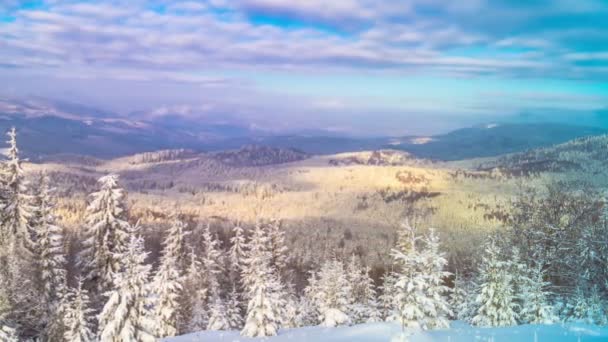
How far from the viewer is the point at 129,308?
63.7 feet

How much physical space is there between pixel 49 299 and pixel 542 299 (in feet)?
109

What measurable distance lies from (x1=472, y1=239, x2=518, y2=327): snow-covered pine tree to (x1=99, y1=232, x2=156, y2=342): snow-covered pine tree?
25626 millimetres

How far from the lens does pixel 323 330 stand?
2694 cm

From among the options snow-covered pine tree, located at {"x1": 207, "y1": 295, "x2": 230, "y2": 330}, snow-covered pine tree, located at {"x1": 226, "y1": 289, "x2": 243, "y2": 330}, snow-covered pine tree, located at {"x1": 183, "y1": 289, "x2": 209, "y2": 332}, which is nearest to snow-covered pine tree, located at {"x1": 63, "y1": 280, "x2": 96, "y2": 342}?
snow-covered pine tree, located at {"x1": 207, "y1": 295, "x2": 230, "y2": 330}

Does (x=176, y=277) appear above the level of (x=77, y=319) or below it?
below

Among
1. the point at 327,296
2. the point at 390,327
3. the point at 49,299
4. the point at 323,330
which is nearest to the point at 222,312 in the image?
the point at 327,296

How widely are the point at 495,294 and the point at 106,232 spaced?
92.2ft

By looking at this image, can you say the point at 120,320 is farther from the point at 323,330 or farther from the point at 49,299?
the point at 49,299

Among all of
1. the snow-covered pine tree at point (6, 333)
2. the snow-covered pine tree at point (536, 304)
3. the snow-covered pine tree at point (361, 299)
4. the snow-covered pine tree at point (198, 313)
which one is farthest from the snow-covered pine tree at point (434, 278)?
the snow-covered pine tree at point (198, 313)

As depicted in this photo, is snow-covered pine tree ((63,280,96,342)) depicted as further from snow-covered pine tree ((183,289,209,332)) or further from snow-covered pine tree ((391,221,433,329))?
snow-covered pine tree ((183,289,209,332))

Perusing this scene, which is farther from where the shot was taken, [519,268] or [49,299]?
[519,268]

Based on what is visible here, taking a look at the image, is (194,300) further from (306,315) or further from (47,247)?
(47,247)

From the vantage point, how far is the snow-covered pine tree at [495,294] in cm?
3606

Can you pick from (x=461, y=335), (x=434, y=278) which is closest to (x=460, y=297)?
(x=434, y=278)
